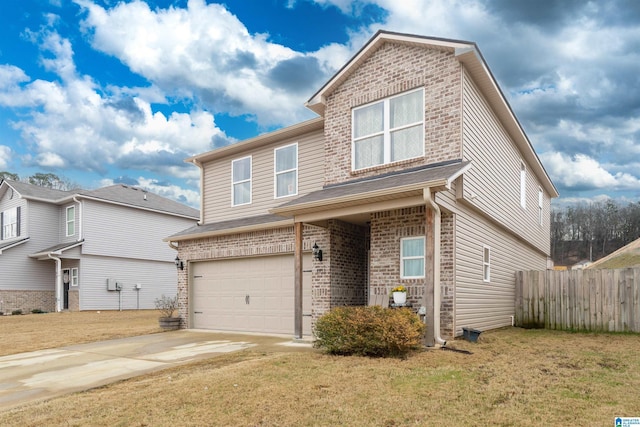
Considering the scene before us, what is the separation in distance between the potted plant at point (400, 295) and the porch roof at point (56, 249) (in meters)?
19.8

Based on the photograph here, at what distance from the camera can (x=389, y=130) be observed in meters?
10.9

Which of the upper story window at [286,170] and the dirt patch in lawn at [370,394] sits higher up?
the upper story window at [286,170]

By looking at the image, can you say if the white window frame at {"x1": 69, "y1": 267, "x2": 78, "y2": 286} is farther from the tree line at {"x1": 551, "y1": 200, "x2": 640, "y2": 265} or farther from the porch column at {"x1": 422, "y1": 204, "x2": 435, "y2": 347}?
the tree line at {"x1": 551, "y1": 200, "x2": 640, "y2": 265}

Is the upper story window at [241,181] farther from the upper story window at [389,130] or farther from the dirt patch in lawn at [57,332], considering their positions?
the dirt patch in lawn at [57,332]

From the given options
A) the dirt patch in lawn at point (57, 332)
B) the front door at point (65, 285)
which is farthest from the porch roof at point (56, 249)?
the dirt patch in lawn at point (57, 332)

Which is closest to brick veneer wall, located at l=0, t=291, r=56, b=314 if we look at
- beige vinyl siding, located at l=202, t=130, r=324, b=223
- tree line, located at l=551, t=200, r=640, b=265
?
beige vinyl siding, located at l=202, t=130, r=324, b=223

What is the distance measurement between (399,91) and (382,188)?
2.99 metres

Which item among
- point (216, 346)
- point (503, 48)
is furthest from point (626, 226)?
point (216, 346)

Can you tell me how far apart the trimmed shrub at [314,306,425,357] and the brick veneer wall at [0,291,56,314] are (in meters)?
22.7

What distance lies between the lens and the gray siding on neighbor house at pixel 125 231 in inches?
955

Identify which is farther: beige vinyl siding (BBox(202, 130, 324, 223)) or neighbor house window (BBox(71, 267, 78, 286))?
neighbor house window (BBox(71, 267, 78, 286))

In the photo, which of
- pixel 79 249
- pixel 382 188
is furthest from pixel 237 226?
pixel 79 249

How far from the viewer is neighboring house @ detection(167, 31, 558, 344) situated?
9.74 m

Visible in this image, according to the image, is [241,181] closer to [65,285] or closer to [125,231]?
[125,231]
